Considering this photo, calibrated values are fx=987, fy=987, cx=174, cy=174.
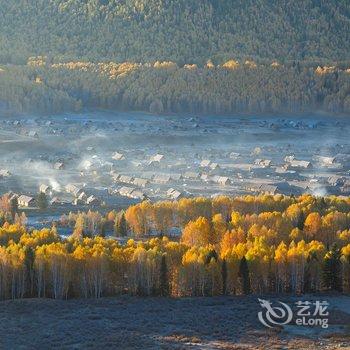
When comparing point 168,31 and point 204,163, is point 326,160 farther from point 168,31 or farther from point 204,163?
point 168,31

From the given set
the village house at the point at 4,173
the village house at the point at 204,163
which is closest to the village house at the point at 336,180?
the village house at the point at 204,163

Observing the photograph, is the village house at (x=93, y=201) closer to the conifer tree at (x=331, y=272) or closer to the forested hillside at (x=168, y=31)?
the conifer tree at (x=331, y=272)

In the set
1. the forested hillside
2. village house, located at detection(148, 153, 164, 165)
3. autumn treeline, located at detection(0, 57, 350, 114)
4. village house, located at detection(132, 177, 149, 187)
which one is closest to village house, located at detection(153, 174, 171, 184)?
village house, located at detection(132, 177, 149, 187)

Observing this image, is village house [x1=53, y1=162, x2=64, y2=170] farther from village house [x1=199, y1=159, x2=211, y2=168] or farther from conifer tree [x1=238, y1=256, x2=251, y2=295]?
conifer tree [x1=238, y1=256, x2=251, y2=295]

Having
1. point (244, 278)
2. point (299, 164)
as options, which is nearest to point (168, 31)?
point (299, 164)

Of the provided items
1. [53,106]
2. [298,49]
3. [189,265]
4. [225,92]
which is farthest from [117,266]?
[298,49]
